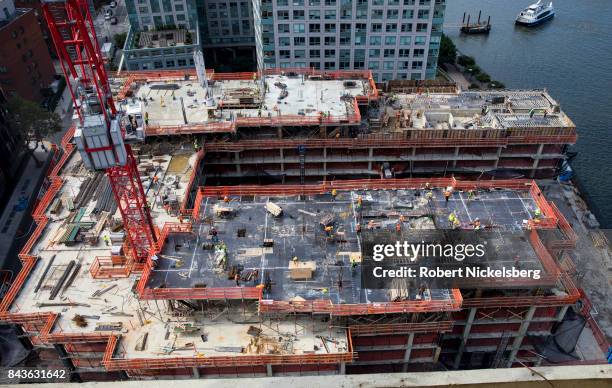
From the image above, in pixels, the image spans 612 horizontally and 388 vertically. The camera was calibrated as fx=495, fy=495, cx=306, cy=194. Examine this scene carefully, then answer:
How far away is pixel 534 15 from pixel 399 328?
154 meters

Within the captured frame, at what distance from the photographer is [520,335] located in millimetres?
59844

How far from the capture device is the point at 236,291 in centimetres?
5134

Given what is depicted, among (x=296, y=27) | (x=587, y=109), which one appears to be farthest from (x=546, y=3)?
(x=296, y=27)

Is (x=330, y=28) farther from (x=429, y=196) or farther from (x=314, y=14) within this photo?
(x=429, y=196)

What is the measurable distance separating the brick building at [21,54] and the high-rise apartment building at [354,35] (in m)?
51.7

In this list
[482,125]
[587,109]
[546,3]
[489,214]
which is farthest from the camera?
[546,3]

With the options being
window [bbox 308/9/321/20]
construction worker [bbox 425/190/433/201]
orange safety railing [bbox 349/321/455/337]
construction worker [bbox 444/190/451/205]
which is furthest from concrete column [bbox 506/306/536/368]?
window [bbox 308/9/321/20]

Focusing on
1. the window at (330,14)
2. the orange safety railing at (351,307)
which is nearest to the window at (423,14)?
the window at (330,14)

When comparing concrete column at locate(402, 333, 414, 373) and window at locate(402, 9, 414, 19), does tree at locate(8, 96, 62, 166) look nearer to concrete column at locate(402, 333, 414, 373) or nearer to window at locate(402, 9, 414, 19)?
window at locate(402, 9, 414, 19)

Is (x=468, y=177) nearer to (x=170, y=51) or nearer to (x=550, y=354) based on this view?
(x=550, y=354)

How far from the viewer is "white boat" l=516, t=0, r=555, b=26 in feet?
553

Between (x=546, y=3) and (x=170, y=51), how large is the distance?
5808 inches

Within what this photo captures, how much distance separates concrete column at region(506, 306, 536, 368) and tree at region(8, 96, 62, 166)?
288 ft

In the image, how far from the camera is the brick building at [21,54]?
104 metres
